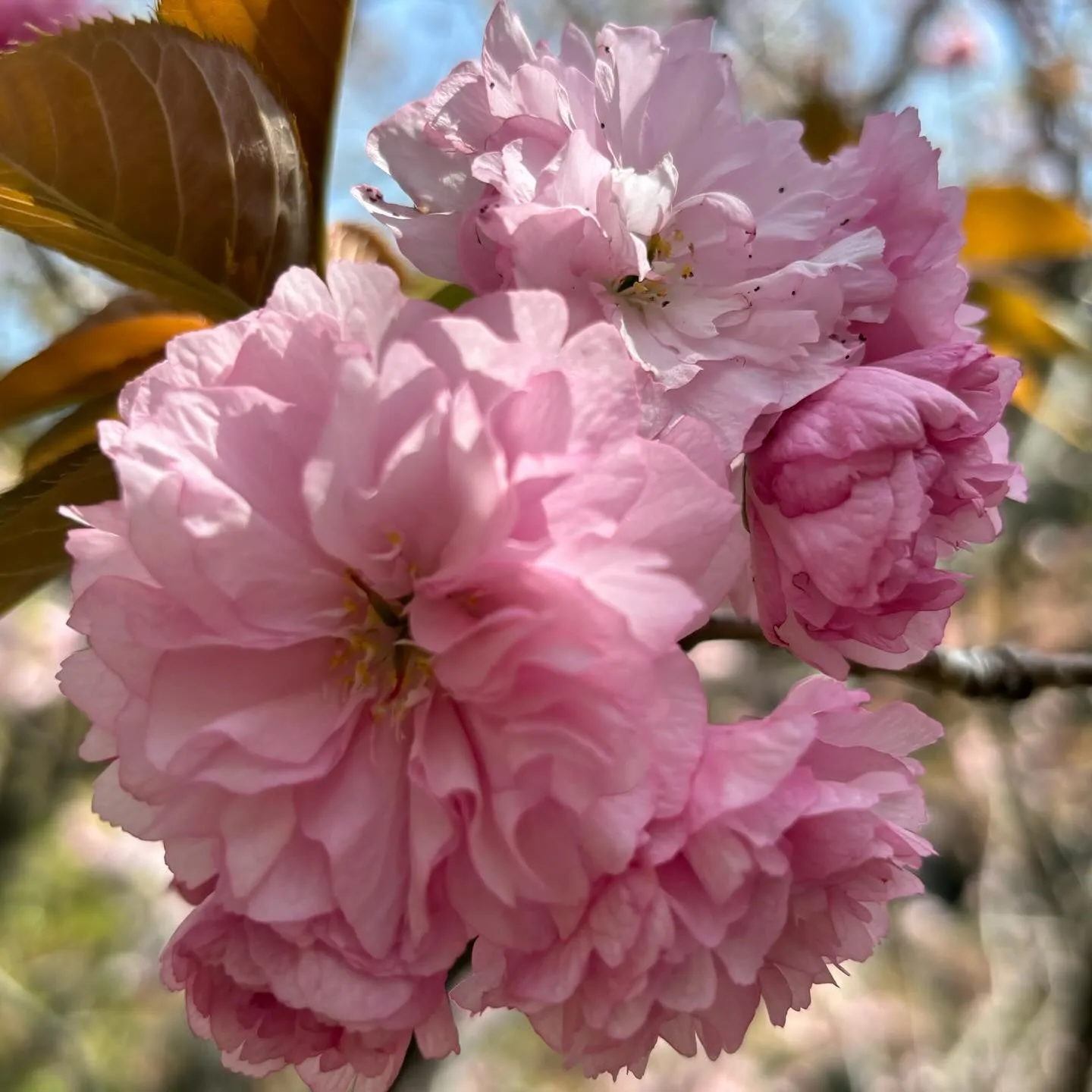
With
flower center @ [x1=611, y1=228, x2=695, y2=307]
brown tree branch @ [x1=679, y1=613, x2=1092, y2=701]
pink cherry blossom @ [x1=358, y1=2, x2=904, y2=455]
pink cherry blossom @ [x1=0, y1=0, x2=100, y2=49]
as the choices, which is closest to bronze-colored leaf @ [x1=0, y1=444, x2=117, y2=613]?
pink cherry blossom @ [x1=358, y1=2, x2=904, y2=455]

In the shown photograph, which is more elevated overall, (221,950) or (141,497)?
A: (141,497)

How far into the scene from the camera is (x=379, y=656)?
1.70ft

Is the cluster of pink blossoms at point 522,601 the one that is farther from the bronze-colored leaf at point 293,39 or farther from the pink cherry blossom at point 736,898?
the bronze-colored leaf at point 293,39

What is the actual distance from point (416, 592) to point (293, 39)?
0.41 m

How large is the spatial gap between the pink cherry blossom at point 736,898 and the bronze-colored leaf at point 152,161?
1.46ft

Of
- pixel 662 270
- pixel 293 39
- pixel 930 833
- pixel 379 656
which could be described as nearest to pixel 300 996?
pixel 379 656

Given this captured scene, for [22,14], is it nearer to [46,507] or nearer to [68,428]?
[68,428]

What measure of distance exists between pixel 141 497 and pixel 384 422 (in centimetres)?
11

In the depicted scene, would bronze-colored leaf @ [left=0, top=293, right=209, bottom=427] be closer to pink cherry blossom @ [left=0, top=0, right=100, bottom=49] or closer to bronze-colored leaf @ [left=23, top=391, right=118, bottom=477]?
bronze-colored leaf @ [left=23, top=391, right=118, bottom=477]

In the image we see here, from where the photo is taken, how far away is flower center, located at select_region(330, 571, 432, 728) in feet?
1.63

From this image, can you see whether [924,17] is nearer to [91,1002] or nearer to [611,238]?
[611,238]

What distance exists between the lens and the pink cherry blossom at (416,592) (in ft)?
1.35

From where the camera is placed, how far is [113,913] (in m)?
3.07

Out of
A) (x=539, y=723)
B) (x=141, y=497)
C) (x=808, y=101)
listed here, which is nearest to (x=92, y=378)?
(x=141, y=497)
